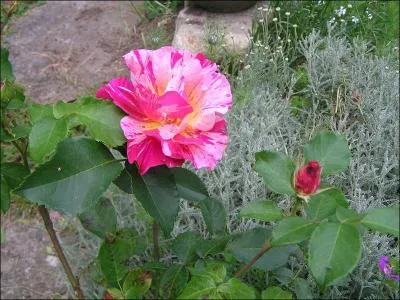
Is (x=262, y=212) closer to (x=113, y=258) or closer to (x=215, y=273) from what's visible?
(x=215, y=273)

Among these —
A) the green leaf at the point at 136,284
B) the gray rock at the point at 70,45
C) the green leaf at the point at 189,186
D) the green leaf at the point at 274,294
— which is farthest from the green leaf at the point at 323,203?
the gray rock at the point at 70,45

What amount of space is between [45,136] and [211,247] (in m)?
0.38

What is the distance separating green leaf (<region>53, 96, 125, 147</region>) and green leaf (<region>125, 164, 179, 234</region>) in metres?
0.08

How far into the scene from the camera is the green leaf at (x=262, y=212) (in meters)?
0.72

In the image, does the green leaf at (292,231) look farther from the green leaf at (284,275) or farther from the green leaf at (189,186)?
the green leaf at (284,275)

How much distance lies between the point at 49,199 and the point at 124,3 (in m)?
2.97

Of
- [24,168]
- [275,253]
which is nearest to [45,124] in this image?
[24,168]

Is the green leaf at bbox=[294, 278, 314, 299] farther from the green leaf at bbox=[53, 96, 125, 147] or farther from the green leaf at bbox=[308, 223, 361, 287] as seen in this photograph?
the green leaf at bbox=[53, 96, 125, 147]

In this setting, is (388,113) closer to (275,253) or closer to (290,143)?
(290,143)

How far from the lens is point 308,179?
2.27 feet

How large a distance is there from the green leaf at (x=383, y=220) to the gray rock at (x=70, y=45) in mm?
2305

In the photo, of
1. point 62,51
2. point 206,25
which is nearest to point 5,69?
point 206,25

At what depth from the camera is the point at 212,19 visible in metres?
2.87

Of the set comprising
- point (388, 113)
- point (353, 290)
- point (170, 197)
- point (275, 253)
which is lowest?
point (353, 290)
